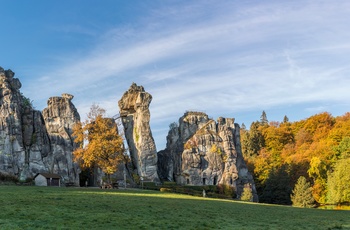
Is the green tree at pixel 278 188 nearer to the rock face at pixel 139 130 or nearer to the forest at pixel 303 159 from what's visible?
the forest at pixel 303 159

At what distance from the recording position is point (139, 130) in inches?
3875

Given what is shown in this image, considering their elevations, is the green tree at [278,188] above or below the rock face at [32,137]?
below

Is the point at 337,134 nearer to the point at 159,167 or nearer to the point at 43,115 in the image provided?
the point at 159,167

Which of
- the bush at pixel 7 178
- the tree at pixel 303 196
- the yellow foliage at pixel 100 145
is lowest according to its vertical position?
the tree at pixel 303 196

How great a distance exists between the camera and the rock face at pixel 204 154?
9812 cm

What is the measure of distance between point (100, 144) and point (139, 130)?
36201 mm

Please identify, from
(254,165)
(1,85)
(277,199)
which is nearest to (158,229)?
(1,85)

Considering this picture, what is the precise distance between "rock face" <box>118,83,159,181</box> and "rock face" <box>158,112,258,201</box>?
9336 mm

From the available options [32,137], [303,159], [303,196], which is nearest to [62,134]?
[32,137]

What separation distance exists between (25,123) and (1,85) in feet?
29.9

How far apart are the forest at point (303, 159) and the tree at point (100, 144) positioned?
39.9 meters

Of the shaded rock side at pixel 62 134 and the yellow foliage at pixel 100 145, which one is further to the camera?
the shaded rock side at pixel 62 134

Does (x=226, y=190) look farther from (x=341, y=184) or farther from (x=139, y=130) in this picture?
(x=341, y=184)

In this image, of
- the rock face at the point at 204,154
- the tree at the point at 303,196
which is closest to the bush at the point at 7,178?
the rock face at the point at 204,154
